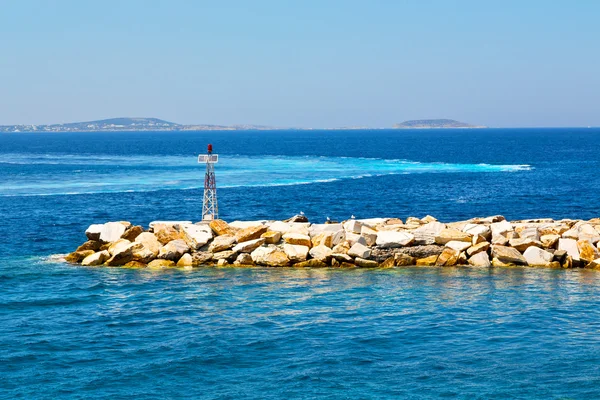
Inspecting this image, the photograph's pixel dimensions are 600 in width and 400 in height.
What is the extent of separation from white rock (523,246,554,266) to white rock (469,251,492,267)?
1.77 meters

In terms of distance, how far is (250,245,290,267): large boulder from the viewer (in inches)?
1373

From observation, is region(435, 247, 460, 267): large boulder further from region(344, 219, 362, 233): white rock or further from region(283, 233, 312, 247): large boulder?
region(283, 233, 312, 247): large boulder

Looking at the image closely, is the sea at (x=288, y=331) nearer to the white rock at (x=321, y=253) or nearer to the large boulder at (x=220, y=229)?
the white rock at (x=321, y=253)

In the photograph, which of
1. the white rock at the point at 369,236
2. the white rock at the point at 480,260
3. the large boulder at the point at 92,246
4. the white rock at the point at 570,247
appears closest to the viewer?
the white rock at the point at 570,247

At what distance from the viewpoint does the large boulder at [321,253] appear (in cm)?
3491

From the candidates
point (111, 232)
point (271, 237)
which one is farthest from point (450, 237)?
point (111, 232)

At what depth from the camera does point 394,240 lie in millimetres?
34844

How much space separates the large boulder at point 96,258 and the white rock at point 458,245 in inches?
636

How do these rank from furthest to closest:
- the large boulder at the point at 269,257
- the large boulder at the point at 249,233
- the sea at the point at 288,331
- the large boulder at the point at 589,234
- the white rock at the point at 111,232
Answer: the white rock at the point at 111,232, the large boulder at the point at 249,233, the large boulder at the point at 589,234, the large boulder at the point at 269,257, the sea at the point at 288,331

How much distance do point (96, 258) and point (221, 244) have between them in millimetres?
6050

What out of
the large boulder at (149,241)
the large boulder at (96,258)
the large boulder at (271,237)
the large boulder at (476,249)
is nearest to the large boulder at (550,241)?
the large boulder at (476,249)

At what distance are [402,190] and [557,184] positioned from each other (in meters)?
16.3

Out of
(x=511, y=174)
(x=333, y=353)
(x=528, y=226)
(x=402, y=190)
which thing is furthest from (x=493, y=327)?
(x=511, y=174)

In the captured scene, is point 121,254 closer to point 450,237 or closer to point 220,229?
point 220,229
